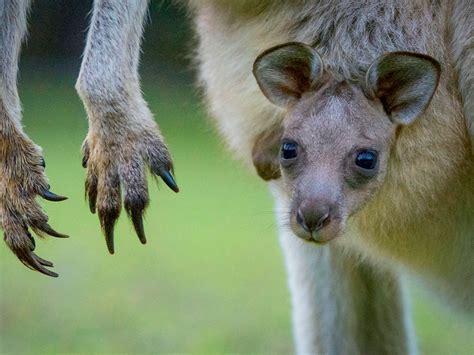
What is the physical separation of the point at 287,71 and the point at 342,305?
3.45 ft

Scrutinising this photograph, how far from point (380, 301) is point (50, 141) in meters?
6.17

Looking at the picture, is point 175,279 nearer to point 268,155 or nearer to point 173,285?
point 173,285

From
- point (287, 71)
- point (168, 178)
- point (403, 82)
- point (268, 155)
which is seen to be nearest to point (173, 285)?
point (268, 155)

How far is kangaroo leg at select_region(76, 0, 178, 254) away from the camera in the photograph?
286cm

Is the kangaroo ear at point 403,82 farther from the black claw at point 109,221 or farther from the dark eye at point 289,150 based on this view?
the black claw at point 109,221

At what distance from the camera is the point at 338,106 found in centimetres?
280

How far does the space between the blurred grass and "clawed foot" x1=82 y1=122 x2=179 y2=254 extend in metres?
0.47

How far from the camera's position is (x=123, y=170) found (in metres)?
2.87

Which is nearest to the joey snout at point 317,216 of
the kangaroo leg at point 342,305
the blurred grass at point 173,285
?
the blurred grass at point 173,285

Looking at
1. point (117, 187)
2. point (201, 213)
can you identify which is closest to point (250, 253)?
point (201, 213)

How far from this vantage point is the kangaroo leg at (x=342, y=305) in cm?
362

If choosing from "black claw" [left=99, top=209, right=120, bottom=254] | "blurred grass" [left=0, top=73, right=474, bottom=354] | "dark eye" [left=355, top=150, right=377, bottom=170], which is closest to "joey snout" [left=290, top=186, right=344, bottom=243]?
"dark eye" [left=355, top=150, right=377, bottom=170]

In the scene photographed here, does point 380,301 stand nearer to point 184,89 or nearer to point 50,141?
point 50,141

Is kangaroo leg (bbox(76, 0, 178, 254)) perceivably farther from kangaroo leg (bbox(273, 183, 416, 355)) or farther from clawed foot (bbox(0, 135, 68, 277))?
kangaroo leg (bbox(273, 183, 416, 355))
